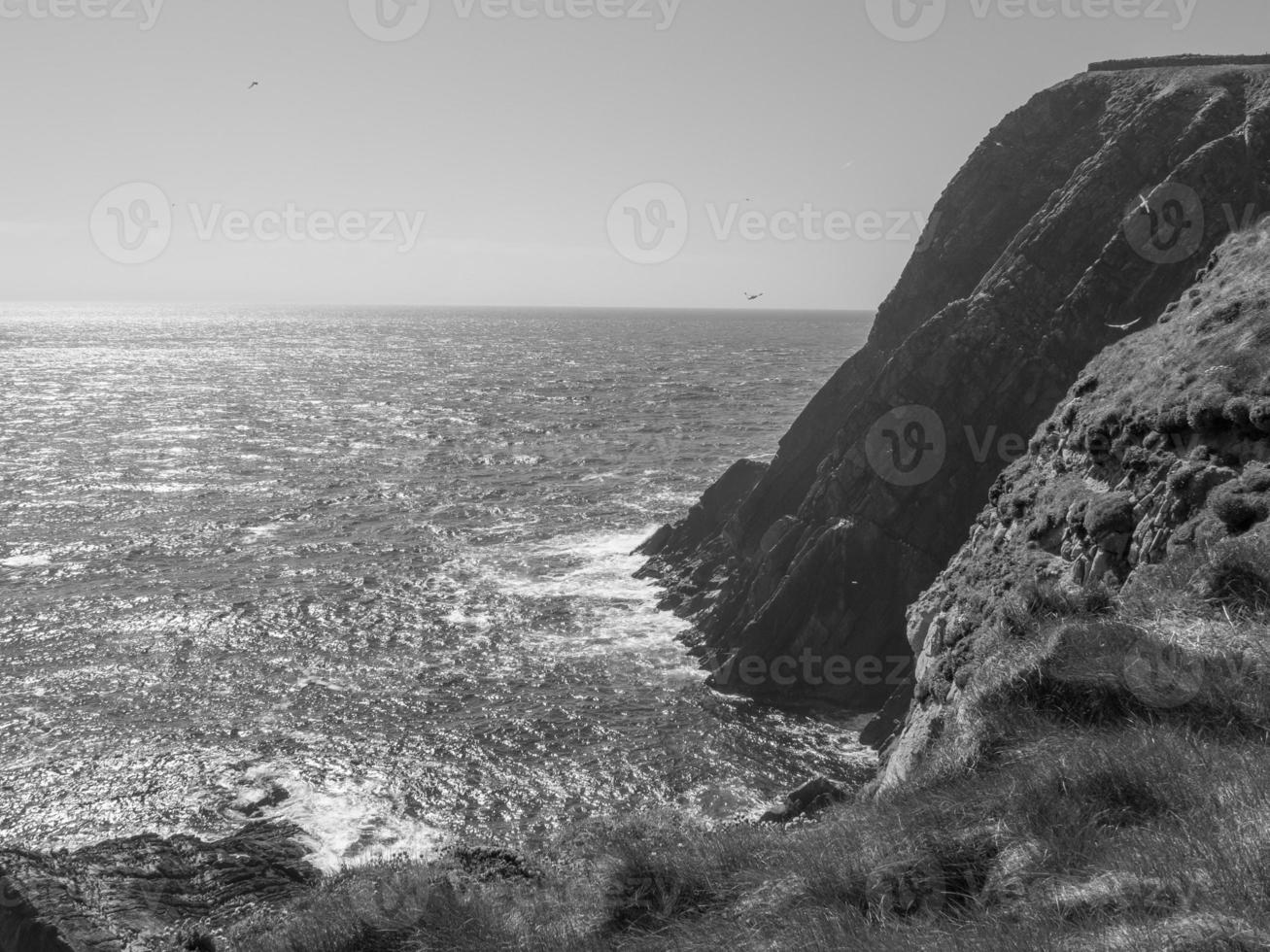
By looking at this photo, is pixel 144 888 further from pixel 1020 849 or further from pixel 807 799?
pixel 1020 849

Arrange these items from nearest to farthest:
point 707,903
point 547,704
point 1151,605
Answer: point 707,903 → point 1151,605 → point 547,704

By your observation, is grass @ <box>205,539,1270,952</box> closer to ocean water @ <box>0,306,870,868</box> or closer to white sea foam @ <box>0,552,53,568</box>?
ocean water @ <box>0,306,870,868</box>

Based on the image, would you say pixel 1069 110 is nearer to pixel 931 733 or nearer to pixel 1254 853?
pixel 931 733

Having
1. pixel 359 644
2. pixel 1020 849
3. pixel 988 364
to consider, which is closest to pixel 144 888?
pixel 359 644

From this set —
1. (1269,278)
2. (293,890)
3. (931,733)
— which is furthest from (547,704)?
(1269,278)

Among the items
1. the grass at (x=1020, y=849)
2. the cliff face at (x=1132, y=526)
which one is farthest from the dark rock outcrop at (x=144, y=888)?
the cliff face at (x=1132, y=526)

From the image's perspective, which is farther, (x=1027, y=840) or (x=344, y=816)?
(x=344, y=816)
